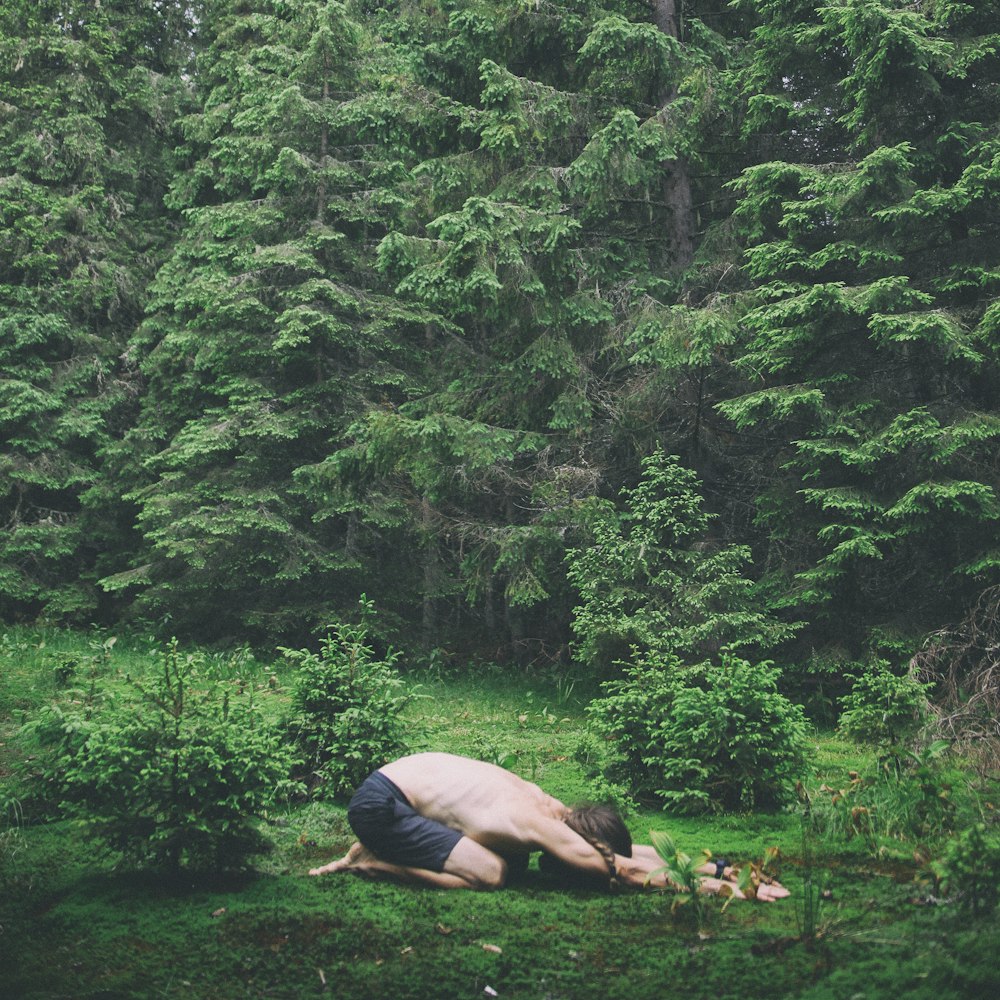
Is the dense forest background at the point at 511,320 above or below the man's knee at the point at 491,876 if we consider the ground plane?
above

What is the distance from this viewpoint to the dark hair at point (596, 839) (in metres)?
4.68

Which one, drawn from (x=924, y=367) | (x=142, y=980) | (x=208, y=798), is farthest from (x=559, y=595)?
(x=142, y=980)

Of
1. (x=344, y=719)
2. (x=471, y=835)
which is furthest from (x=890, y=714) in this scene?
(x=344, y=719)

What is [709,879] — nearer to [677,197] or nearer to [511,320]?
[511,320]

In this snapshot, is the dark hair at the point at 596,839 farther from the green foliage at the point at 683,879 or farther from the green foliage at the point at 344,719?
the green foliage at the point at 344,719

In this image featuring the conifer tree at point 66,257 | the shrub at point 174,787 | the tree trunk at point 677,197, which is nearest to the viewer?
the shrub at point 174,787

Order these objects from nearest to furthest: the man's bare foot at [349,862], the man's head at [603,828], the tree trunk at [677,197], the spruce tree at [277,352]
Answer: the man's head at [603,828]
the man's bare foot at [349,862]
the tree trunk at [677,197]
the spruce tree at [277,352]

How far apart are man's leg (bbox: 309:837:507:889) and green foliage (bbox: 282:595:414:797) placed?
127cm

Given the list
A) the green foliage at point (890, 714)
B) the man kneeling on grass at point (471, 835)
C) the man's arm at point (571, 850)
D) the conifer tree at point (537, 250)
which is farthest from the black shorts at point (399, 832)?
the conifer tree at point (537, 250)

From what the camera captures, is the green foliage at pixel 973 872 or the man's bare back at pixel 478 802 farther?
the man's bare back at pixel 478 802

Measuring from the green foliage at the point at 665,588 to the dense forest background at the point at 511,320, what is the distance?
0.05 metres

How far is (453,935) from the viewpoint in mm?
4109

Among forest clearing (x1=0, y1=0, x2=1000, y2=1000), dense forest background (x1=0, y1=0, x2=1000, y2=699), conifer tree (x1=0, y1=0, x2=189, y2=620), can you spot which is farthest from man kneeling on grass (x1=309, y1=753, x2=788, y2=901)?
conifer tree (x1=0, y1=0, x2=189, y2=620)

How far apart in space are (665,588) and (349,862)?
4986mm
